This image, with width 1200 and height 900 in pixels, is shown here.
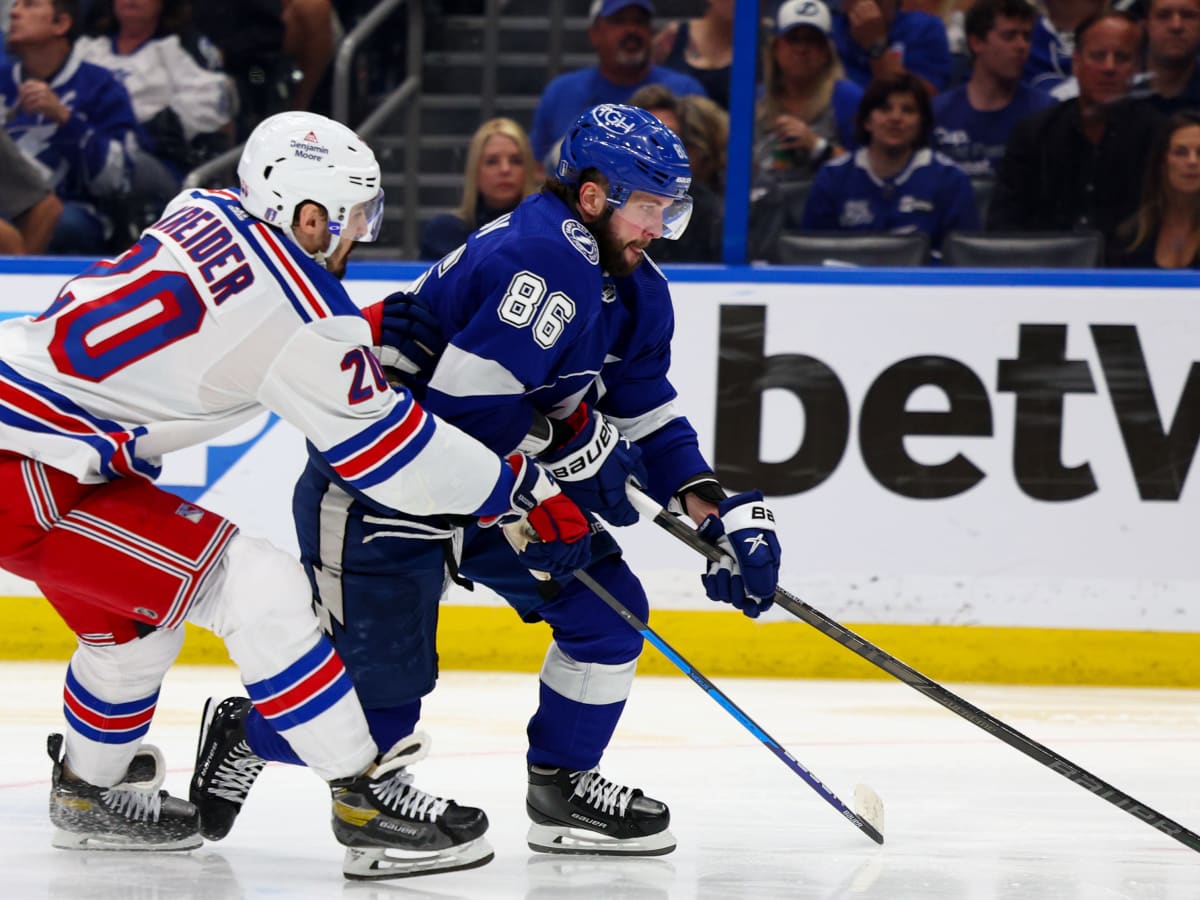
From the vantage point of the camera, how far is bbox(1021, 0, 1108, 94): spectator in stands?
178 inches

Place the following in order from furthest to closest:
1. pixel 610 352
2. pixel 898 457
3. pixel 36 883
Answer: pixel 898 457 → pixel 610 352 → pixel 36 883

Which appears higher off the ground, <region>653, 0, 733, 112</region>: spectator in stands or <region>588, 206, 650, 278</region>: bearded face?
<region>653, 0, 733, 112</region>: spectator in stands

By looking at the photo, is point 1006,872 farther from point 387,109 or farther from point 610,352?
point 387,109

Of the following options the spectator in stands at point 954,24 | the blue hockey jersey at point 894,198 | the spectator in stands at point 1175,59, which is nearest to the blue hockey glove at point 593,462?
the blue hockey jersey at point 894,198

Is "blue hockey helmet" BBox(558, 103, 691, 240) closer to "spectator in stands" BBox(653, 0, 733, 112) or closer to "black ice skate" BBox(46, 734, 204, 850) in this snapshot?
"black ice skate" BBox(46, 734, 204, 850)

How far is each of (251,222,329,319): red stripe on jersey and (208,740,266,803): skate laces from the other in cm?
78

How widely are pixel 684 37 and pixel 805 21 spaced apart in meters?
0.33

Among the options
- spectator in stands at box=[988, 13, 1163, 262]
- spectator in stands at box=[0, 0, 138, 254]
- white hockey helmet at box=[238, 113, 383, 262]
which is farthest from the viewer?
spectator in stands at box=[0, 0, 138, 254]

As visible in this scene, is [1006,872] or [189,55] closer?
[1006,872]

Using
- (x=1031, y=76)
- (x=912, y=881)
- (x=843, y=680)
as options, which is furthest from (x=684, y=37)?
(x=912, y=881)

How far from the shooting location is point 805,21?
4590 millimetres

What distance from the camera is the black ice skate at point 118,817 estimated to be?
2.66 metres

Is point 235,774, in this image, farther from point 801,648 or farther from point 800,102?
point 800,102

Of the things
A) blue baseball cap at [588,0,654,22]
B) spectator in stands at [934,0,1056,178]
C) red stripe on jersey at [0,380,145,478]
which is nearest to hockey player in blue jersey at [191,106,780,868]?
red stripe on jersey at [0,380,145,478]
